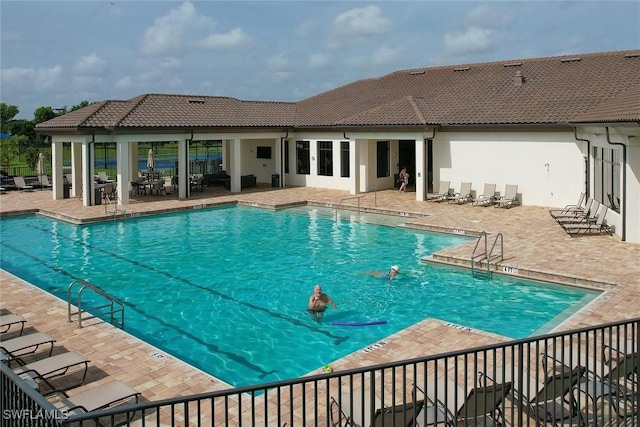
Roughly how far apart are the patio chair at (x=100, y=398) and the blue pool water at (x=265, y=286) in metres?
2.10

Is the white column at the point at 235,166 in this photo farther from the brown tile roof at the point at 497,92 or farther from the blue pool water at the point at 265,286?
the blue pool water at the point at 265,286

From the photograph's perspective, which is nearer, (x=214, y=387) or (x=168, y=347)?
(x=214, y=387)

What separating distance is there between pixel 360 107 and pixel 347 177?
4.61m

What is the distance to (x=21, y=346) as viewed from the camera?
337 inches

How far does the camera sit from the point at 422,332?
9.73 metres

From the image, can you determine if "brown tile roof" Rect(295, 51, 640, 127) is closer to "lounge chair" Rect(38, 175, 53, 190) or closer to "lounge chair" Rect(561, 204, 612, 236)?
"lounge chair" Rect(561, 204, 612, 236)

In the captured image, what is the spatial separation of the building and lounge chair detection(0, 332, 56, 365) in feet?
48.5

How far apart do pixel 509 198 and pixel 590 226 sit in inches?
246

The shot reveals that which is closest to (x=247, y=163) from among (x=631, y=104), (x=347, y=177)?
(x=347, y=177)

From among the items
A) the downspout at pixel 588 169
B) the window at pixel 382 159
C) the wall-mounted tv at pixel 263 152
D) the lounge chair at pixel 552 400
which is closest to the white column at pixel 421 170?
the window at pixel 382 159

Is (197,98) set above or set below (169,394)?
above

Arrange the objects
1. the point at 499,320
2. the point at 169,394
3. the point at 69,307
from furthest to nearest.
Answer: the point at 499,320
the point at 69,307
the point at 169,394

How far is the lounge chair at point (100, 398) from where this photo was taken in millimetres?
6777

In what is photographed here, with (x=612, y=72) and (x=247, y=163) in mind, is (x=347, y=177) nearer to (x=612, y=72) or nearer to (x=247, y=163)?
(x=247, y=163)
